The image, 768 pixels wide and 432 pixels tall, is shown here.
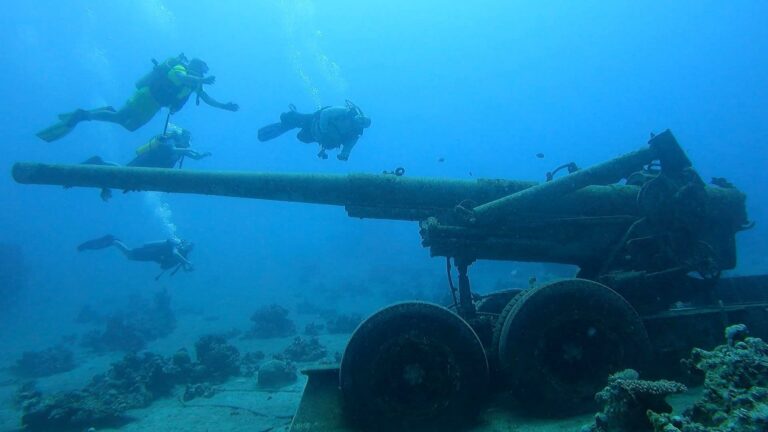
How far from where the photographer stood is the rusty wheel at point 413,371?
3842mm

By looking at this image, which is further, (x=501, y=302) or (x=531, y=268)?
(x=531, y=268)

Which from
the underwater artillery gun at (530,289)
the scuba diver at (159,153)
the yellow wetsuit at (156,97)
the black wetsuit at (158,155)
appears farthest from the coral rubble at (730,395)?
the yellow wetsuit at (156,97)

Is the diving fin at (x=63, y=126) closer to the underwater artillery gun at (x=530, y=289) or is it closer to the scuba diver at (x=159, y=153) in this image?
the scuba diver at (x=159, y=153)

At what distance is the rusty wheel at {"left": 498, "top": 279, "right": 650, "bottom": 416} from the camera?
13.2 feet

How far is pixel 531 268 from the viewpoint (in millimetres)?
33375

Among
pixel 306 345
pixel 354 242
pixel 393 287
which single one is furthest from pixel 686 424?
pixel 354 242

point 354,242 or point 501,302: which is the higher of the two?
point 354,242

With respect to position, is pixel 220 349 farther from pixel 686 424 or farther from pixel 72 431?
pixel 686 424

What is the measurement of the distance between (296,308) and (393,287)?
10.2 meters

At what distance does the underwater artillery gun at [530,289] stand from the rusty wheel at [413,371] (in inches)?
0.4

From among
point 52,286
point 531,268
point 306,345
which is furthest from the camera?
point 52,286

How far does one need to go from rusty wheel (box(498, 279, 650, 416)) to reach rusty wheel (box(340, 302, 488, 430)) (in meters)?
0.41

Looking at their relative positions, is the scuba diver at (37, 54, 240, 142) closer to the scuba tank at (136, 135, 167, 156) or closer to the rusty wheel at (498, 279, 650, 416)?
the scuba tank at (136, 135, 167, 156)

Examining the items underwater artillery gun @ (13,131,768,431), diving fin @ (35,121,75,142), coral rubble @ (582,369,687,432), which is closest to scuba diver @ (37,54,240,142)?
diving fin @ (35,121,75,142)
